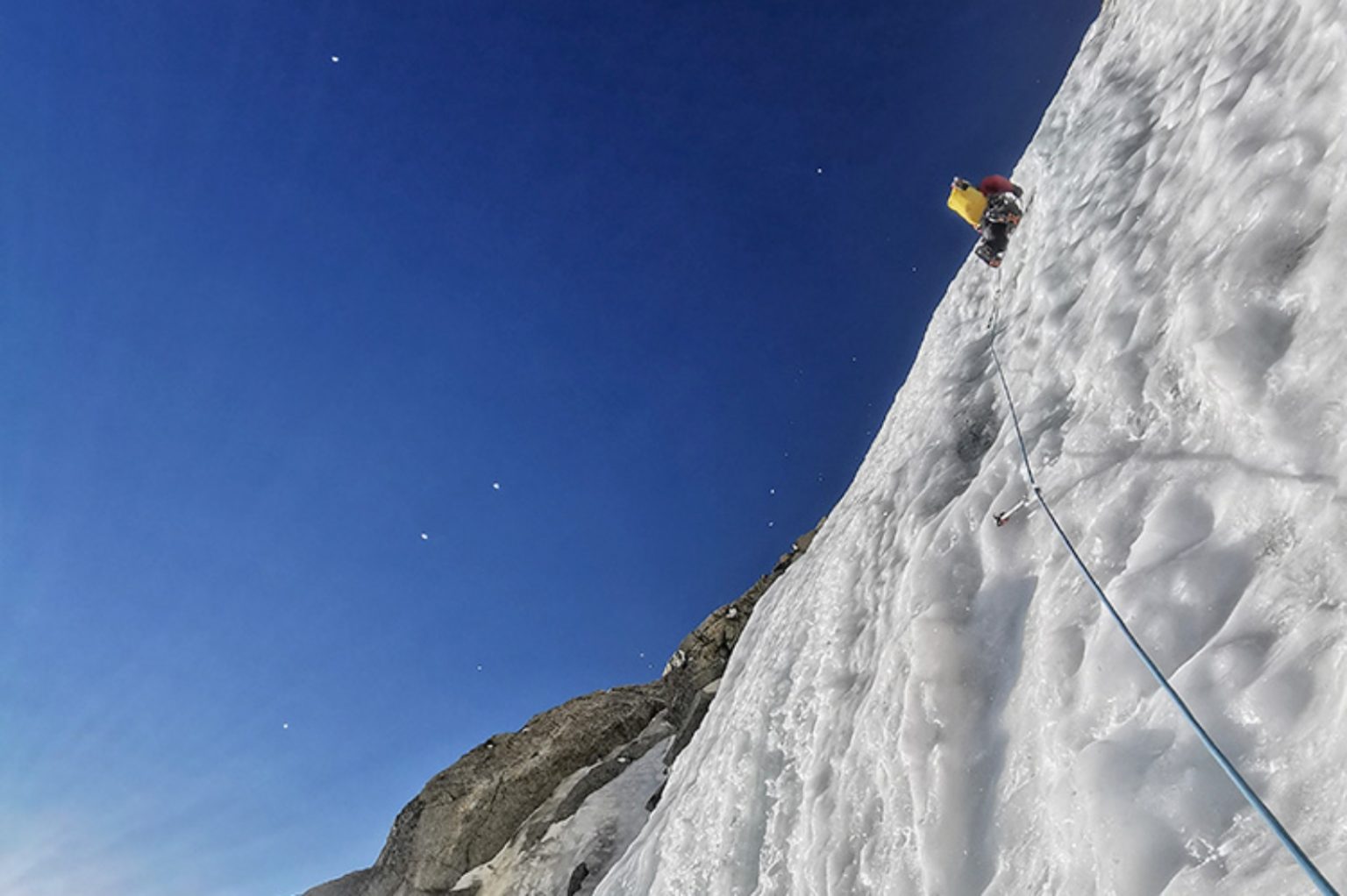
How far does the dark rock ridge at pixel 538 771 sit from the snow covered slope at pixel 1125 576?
8354mm

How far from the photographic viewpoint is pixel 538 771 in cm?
1666

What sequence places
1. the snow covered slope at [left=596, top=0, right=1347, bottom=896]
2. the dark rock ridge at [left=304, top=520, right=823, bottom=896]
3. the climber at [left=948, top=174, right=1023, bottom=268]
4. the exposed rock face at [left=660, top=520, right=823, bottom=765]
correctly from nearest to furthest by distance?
the snow covered slope at [left=596, top=0, right=1347, bottom=896], the climber at [left=948, top=174, right=1023, bottom=268], the dark rock ridge at [left=304, top=520, right=823, bottom=896], the exposed rock face at [left=660, top=520, right=823, bottom=765]

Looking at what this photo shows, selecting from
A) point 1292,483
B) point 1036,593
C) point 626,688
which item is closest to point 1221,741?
point 1292,483

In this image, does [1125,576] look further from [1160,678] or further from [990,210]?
[990,210]

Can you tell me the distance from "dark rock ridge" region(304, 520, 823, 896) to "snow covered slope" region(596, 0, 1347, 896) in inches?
329

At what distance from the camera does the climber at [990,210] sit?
10.1 m

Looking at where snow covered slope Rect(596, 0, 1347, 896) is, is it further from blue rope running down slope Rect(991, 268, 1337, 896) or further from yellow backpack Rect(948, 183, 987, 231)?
yellow backpack Rect(948, 183, 987, 231)

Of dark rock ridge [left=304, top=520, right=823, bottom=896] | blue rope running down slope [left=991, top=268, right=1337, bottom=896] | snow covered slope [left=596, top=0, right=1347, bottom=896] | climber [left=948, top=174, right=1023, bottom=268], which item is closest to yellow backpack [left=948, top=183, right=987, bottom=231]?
climber [left=948, top=174, right=1023, bottom=268]

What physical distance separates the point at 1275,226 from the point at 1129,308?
1.26 m

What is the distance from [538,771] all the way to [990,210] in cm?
1275

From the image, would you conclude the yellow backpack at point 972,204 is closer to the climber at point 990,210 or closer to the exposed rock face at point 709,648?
the climber at point 990,210

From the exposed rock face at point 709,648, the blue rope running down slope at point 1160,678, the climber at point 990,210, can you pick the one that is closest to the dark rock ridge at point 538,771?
the exposed rock face at point 709,648

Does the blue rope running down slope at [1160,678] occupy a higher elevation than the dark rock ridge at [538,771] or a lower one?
lower

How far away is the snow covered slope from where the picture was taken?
2.64 metres
